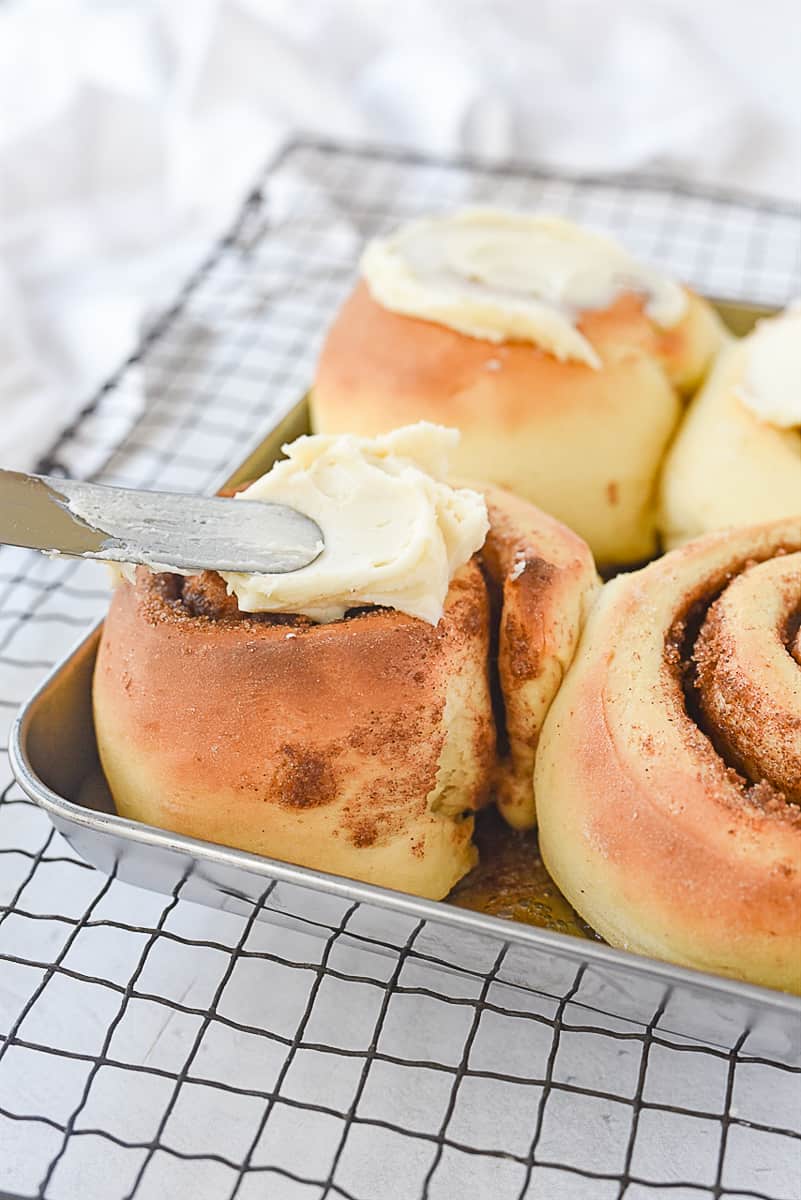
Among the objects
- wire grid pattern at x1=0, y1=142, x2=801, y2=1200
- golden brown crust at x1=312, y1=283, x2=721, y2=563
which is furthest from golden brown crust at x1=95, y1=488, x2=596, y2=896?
golden brown crust at x1=312, y1=283, x2=721, y2=563

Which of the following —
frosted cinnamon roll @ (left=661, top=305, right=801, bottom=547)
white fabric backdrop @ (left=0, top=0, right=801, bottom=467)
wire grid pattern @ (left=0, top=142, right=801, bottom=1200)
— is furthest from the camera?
white fabric backdrop @ (left=0, top=0, right=801, bottom=467)

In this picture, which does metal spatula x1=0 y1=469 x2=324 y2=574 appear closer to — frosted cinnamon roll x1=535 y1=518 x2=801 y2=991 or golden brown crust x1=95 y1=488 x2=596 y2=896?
golden brown crust x1=95 y1=488 x2=596 y2=896

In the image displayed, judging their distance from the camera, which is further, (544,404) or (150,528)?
(544,404)

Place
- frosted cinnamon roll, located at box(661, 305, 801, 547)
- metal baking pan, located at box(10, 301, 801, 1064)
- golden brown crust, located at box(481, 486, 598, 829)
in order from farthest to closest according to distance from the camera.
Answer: frosted cinnamon roll, located at box(661, 305, 801, 547), golden brown crust, located at box(481, 486, 598, 829), metal baking pan, located at box(10, 301, 801, 1064)

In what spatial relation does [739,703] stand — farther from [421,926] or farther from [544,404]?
[544,404]

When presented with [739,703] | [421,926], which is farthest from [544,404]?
[421,926]

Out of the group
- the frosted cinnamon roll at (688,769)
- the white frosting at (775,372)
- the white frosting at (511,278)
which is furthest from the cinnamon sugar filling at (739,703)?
the white frosting at (511,278)

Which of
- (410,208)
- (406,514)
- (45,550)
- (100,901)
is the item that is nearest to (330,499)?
(406,514)

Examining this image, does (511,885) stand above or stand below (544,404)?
below
